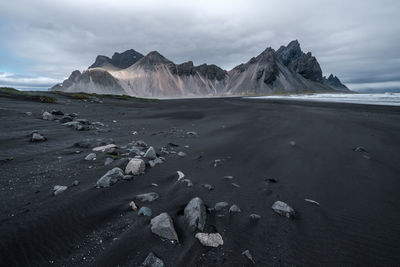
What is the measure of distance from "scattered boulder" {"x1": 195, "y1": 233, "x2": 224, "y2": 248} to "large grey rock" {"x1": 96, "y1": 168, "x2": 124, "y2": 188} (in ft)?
8.16

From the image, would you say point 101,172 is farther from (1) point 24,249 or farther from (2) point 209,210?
(2) point 209,210

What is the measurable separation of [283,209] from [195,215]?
1.77 meters

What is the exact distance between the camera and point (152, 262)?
227cm

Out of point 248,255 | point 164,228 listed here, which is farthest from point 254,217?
point 164,228

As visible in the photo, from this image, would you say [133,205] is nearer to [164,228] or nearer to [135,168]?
[164,228]

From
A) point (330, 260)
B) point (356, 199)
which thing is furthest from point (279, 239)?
point (356, 199)

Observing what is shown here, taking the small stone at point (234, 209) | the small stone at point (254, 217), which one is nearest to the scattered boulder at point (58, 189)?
the small stone at point (234, 209)

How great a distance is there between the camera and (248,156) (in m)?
6.80

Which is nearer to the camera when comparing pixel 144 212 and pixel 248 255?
pixel 248 255

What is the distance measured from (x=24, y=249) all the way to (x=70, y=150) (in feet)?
15.1

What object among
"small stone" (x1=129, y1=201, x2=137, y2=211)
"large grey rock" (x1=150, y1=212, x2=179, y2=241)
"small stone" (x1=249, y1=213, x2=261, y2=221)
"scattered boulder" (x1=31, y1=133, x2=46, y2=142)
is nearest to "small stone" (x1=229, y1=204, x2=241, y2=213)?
"small stone" (x1=249, y1=213, x2=261, y2=221)

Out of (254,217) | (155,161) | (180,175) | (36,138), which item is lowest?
(254,217)

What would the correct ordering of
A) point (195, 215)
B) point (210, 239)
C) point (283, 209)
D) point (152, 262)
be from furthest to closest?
point (283, 209), point (195, 215), point (210, 239), point (152, 262)

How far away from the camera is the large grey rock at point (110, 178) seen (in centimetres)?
404
